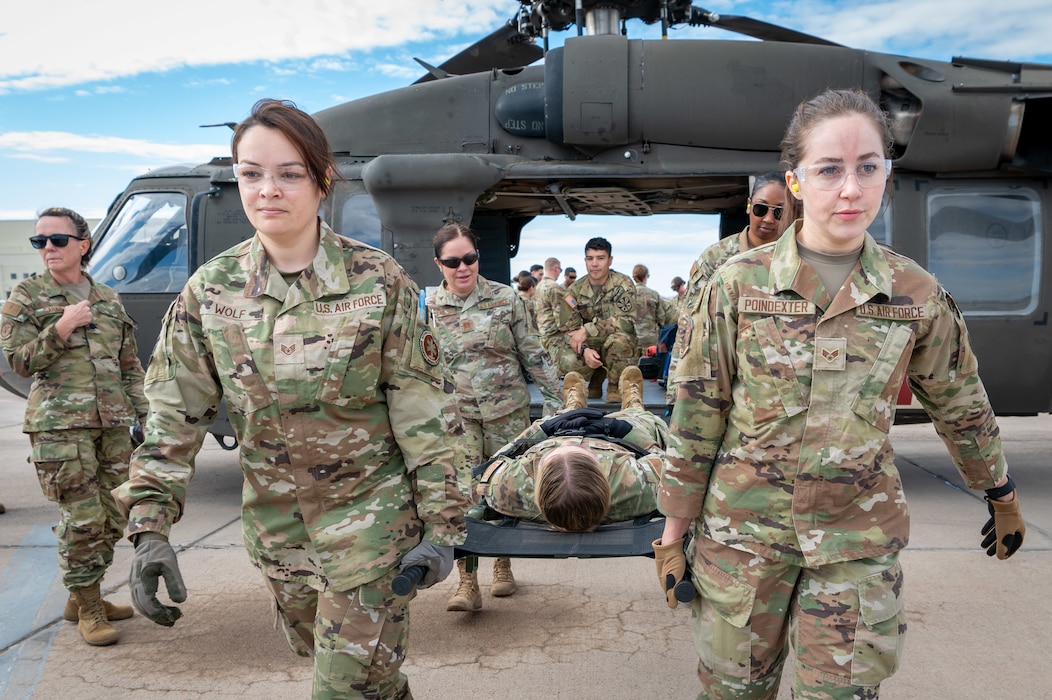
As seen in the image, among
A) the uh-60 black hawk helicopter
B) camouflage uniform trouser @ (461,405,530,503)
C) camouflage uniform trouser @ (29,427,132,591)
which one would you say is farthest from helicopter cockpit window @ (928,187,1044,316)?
camouflage uniform trouser @ (29,427,132,591)

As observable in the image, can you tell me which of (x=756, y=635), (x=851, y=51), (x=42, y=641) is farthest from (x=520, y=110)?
(x=756, y=635)

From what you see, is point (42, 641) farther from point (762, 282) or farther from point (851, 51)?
point (851, 51)

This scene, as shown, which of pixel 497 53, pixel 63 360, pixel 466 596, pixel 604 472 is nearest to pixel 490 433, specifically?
pixel 466 596

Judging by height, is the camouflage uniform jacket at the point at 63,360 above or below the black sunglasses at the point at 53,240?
below

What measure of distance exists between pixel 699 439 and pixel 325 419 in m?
0.90

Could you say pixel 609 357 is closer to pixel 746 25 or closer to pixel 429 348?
pixel 746 25

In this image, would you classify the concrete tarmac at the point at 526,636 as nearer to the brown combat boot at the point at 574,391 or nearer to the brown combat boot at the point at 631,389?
the brown combat boot at the point at 631,389

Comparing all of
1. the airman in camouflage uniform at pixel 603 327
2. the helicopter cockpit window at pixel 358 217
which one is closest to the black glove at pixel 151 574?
the helicopter cockpit window at pixel 358 217

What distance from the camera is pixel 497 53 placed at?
786cm

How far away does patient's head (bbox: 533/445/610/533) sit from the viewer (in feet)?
10.3

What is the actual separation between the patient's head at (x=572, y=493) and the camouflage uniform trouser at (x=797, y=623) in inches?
45.2

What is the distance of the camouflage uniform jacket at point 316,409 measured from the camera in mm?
1953

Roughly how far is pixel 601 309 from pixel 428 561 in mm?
5042

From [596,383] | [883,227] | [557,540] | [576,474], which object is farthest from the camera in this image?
[596,383]
